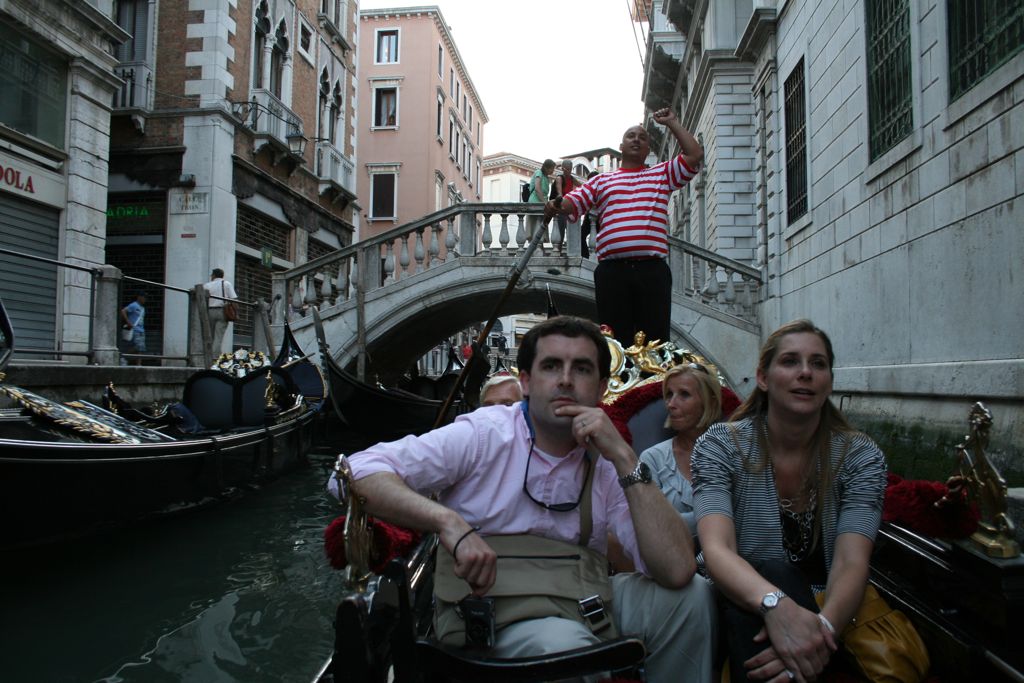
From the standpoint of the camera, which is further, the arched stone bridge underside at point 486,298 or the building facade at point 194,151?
the building facade at point 194,151

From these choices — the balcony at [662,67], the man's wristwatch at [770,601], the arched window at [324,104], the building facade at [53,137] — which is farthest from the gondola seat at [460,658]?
the balcony at [662,67]

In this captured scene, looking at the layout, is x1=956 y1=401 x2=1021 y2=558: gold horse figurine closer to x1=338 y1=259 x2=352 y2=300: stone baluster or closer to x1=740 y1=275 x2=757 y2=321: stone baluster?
x1=740 y1=275 x2=757 y2=321: stone baluster

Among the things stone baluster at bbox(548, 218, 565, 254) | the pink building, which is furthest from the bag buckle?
the pink building

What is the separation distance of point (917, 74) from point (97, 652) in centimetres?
370

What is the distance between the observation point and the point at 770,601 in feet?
3.33

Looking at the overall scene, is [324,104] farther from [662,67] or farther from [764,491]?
[764,491]

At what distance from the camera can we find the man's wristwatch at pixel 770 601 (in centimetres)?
101

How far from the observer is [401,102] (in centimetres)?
1778

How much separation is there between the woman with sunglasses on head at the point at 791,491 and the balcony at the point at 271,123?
316 inches

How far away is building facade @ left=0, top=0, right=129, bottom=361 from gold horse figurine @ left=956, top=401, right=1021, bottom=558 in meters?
5.36

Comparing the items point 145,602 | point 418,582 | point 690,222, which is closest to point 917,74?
point 418,582

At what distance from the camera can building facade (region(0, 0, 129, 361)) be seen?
565cm

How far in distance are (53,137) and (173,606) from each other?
517 cm

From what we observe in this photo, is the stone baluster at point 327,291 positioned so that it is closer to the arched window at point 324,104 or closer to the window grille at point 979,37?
the window grille at point 979,37
